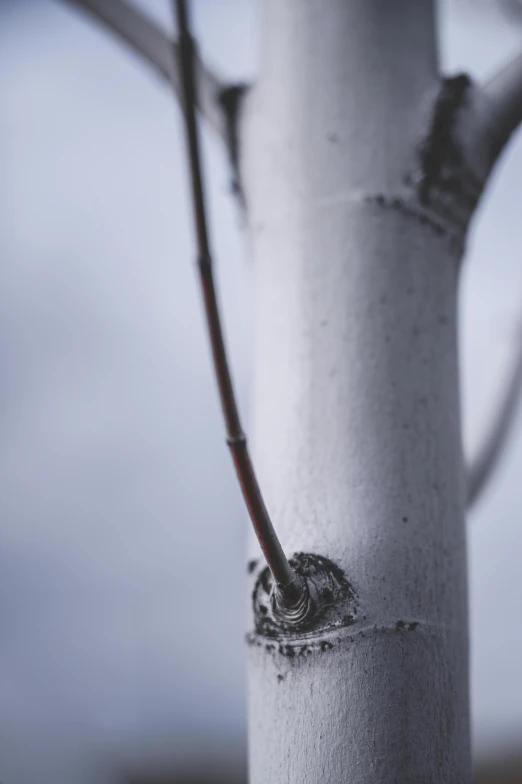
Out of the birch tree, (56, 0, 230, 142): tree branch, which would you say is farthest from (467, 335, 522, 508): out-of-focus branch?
(56, 0, 230, 142): tree branch

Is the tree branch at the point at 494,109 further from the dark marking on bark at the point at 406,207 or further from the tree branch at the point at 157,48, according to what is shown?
the tree branch at the point at 157,48

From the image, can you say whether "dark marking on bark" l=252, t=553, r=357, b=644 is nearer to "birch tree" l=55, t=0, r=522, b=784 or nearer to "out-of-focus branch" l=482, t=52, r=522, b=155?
"birch tree" l=55, t=0, r=522, b=784

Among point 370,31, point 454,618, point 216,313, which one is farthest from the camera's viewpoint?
point 370,31

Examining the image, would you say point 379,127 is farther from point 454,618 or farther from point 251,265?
A: point 454,618

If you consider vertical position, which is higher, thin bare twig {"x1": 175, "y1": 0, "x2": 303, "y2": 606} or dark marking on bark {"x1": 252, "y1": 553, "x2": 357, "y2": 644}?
thin bare twig {"x1": 175, "y1": 0, "x2": 303, "y2": 606}

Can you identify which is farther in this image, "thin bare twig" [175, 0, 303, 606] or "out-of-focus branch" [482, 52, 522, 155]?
"out-of-focus branch" [482, 52, 522, 155]

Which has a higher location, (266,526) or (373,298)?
(373,298)

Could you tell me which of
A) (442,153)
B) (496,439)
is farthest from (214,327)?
(496,439)

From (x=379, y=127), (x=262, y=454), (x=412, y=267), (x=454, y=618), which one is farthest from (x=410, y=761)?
(x=379, y=127)

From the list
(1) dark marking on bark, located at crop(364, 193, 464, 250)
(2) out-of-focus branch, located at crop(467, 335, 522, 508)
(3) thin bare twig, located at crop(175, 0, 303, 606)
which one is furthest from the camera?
(2) out-of-focus branch, located at crop(467, 335, 522, 508)
